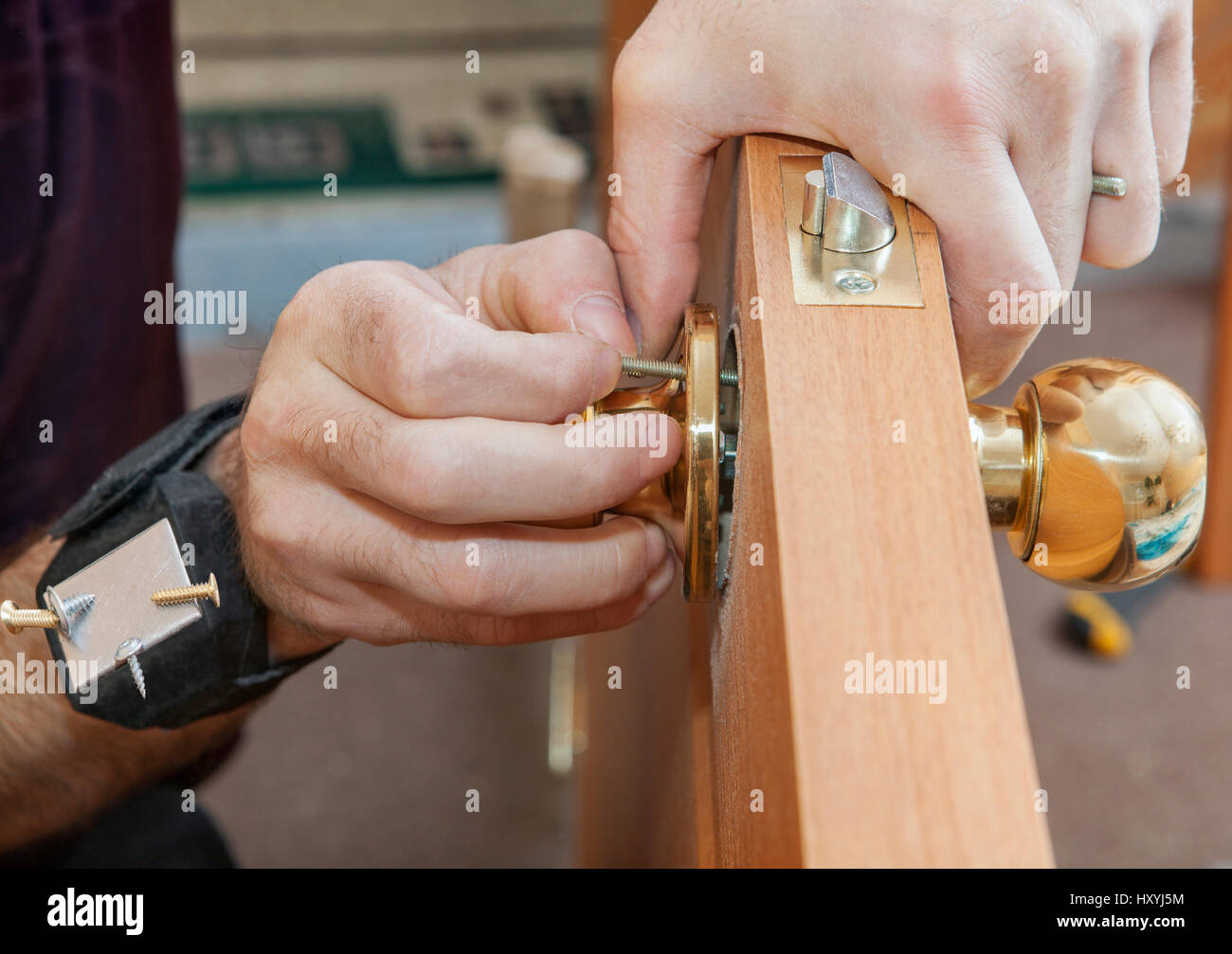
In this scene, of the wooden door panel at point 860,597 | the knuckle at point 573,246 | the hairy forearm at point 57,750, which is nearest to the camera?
the wooden door panel at point 860,597

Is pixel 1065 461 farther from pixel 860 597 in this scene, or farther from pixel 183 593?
pixel 183 593

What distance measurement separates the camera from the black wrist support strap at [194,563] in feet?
1.76

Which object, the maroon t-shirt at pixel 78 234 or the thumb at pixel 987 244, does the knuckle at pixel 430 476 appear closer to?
Result: the thumb at pixel 987 244

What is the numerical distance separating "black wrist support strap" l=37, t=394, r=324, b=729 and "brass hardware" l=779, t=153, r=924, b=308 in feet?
1.06

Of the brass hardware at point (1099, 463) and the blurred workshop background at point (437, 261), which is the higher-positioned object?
the brass hardware at point (1099, 463)

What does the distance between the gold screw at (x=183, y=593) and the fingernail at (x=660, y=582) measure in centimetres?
20

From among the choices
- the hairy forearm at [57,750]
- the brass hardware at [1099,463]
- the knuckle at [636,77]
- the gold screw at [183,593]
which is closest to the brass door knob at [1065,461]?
the brass hardware at [1099,463]

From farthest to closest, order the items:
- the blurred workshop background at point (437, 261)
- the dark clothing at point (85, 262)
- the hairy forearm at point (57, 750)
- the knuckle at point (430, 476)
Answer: the blurred workshop background at point (437, 261)
the dark clothing at point (85, 262)
the hairy forearm at point (57, 750)
the knuckle at point (430, 476)

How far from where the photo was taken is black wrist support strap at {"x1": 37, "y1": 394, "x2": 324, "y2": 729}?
54cm

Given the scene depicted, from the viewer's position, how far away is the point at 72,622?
1.71 ft

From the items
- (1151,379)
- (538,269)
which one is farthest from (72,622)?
(1151,379)

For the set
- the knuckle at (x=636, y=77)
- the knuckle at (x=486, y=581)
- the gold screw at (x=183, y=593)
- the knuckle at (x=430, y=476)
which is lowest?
the gold screw at (x=183, y=593)

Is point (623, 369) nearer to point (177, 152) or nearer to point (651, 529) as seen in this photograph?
point (651, 529)
